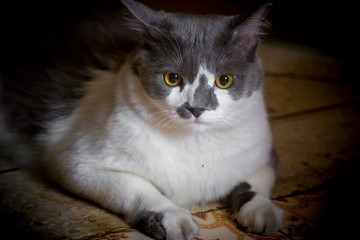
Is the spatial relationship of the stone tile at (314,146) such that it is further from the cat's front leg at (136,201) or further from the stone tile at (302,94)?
the cat's front leg at (136,201)

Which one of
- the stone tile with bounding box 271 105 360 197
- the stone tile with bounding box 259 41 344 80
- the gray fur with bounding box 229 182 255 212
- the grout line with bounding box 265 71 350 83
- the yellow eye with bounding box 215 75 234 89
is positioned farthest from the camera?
the stone tile with bounding box 259 41 344 80

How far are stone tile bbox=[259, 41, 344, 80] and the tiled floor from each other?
364 millimetres

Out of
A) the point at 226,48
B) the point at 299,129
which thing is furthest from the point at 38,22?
the point at 299,129

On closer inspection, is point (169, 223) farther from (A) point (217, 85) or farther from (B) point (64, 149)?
(B) point (64, 149)

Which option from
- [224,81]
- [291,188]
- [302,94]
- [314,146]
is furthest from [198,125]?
[302,94]

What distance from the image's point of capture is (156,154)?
4.59 ft

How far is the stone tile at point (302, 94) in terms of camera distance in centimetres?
261

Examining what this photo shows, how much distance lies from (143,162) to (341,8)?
3.07 metres

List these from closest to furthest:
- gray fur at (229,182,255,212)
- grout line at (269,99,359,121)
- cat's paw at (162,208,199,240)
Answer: cat's paw at (162,208,199,240) < gray fur at (229,182,255,212) < grout line at (269,99,359,121)

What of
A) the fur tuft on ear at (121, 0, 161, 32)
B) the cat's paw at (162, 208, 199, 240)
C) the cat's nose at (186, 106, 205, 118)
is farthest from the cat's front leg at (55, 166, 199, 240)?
the fur tuft on ear at (121, 0, 161, 32)

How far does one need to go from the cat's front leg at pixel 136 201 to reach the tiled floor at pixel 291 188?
0.05 m

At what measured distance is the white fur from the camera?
1356 mm

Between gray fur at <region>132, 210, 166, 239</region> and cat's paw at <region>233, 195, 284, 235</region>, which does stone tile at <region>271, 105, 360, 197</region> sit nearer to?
cat's paw at <region>233, 195, 284, 235</region>

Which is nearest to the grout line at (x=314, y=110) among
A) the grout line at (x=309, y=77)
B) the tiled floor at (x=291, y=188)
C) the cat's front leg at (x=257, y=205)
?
the tiled floor at (x=291, y=188)
